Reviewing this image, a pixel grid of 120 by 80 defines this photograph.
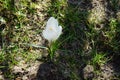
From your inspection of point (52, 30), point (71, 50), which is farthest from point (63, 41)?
point (52, 30)

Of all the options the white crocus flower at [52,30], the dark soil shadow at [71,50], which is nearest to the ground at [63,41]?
the dark soil shadow at [71,50]

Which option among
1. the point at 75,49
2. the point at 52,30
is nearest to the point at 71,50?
the point at 75,49

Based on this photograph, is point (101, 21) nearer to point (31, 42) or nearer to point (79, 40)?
point (79, 40)

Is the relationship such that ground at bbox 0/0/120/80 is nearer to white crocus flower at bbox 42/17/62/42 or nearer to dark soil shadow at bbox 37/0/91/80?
dark soil shadow at bbox 37/0/91/80

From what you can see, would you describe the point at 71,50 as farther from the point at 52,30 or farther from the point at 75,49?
the point at 52,30

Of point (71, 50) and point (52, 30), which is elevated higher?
point (52, 30)

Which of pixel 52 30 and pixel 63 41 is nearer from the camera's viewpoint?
pixel 52 30

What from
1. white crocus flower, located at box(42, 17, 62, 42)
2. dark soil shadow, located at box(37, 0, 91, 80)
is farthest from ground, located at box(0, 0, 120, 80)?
white crocus flower, located at box(42, 17, 62, 42)

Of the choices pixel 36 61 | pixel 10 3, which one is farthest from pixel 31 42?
pixel 10 3
